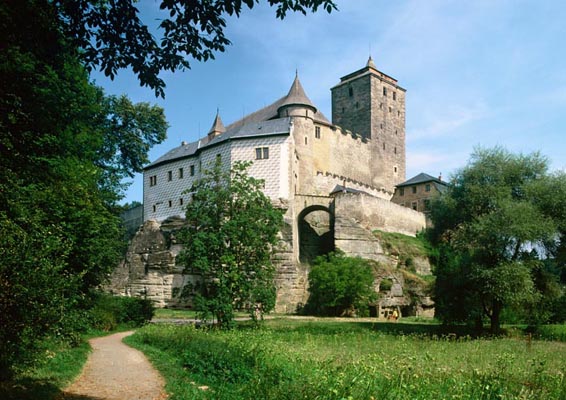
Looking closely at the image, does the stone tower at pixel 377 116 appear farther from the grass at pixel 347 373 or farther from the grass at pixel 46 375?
the grass at pixel 46 375

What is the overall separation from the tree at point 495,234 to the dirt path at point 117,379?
14316 millimetres

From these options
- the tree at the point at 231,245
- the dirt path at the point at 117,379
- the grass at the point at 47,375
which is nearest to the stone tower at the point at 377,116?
the tree at the point at 231,245

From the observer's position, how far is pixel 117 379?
10.3 metres

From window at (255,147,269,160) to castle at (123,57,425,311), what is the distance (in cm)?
9

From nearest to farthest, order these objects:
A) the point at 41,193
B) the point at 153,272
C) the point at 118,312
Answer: the point at 41,193 → the point at 118,312 → the point at 153,272

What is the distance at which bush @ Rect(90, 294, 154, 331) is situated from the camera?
70.1ft

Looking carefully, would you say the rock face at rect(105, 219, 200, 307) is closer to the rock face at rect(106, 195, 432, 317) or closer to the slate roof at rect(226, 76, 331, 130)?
the rock face at rect(106, 195, 432, 317)

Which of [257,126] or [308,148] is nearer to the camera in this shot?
[257,126]

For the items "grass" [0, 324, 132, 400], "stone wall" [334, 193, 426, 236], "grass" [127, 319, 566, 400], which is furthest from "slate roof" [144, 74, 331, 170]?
"grass" [0, 324, 132, 400]

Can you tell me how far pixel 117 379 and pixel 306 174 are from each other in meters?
40.4

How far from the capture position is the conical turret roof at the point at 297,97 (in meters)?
50.4

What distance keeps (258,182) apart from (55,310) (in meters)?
15.9

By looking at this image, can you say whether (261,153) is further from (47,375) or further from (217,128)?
(47,375)

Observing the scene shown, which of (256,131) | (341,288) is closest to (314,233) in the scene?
(256,131)
